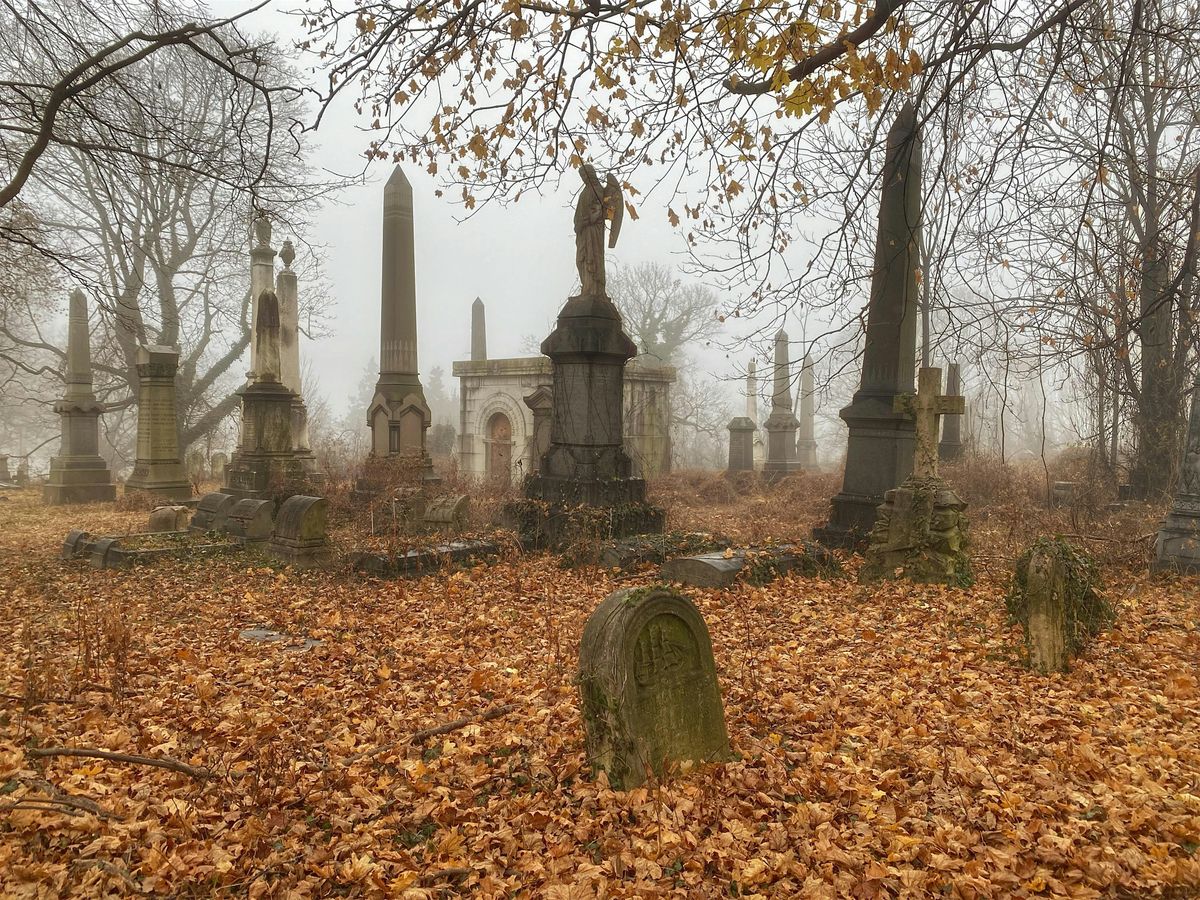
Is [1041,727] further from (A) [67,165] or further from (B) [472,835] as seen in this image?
(A) [67,165]

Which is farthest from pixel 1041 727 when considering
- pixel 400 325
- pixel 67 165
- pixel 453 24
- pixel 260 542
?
pixel 67 165

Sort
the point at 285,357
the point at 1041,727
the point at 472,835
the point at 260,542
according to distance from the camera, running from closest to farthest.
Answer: the point at 472,835
the point at 1041,727
the point at 260,542
the point at 285,357

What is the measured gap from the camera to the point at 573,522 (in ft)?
28.5

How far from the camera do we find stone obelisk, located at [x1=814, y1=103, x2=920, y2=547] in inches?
344

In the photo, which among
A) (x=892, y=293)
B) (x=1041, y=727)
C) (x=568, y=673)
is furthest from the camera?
(x=892, y=293)

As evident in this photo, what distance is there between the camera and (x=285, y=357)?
1656 centimetres

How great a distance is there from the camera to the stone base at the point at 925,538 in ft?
22.8

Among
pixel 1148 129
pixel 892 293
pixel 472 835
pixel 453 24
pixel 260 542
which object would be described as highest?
pixel 1148 129

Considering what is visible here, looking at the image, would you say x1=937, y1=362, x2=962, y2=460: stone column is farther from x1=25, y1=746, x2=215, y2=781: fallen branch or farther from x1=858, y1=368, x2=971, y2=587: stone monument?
x1=25, y1=746, x2=215, y2=781: fallen branch

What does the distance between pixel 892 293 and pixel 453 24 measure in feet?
20.7

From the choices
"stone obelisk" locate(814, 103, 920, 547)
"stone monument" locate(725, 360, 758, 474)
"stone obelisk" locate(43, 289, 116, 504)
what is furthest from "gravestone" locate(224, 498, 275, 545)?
"stone monument" locate(725, 360, 758, 474)

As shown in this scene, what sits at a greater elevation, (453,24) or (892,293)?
(453,24)

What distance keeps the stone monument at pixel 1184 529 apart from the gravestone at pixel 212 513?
11.4m

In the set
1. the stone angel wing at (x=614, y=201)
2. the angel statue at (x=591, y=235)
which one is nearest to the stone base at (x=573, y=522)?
the angel statue at (x=591, y=235)
